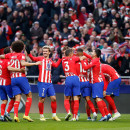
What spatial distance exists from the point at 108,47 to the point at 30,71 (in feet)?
10.9

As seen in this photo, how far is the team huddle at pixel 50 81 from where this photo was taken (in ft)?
39.0

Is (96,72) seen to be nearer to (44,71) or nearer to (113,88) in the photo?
(113,88)

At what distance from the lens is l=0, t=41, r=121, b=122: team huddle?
39.0 feet

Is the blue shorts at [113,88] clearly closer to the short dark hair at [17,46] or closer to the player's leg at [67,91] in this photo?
the player's leg at [67,91]

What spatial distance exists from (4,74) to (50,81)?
1.28 metres

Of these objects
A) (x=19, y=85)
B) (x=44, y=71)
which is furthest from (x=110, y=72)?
(x=19, y=85)

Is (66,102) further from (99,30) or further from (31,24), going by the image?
(31,24)

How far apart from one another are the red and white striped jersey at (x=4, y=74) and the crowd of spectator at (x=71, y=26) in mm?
5462

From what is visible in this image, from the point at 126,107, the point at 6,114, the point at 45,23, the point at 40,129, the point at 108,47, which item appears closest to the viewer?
the point at 40,129

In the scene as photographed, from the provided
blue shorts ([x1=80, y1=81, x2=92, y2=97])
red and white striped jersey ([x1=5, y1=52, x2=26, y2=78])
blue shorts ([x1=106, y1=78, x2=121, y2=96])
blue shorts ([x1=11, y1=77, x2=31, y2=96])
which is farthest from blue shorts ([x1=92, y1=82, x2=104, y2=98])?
red and white striped jersey ([x1=5, y1=52, x2=26, y2=78])

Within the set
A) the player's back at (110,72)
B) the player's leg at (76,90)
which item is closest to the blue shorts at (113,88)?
the player's back at (110,72)

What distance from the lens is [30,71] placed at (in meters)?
18.8

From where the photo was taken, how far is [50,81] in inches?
497

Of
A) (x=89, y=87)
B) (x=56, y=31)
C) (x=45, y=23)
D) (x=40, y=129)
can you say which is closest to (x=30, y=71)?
(x=56, y=31)
